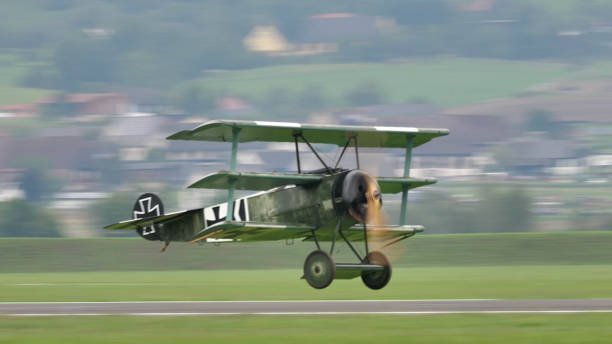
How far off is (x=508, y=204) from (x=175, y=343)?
6655 cm

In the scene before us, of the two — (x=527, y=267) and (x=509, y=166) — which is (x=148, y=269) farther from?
(x=509, y=166)

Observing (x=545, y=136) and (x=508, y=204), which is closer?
(x=508, y=204)

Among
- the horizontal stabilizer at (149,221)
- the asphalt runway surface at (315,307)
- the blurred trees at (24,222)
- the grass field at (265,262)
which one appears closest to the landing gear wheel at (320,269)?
the asphalt runway surface at (315,307)

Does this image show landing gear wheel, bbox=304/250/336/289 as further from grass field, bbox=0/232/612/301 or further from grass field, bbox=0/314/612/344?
grass field, bbox=0/232/612/301

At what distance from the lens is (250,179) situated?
21453 mm

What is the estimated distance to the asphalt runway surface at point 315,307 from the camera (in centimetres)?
1975

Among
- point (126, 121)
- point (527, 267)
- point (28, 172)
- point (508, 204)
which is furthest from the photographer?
point (126, 121)

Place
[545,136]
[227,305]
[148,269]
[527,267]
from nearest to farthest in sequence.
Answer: [227,305] < [527,267] < [148,269] < [545,136]

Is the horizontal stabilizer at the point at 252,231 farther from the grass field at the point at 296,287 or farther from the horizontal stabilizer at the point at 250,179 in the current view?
the grass field at the point at 296,287

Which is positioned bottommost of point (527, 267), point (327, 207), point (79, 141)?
point (527, 267)

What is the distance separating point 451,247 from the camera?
4356cm

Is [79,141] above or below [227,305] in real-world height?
above

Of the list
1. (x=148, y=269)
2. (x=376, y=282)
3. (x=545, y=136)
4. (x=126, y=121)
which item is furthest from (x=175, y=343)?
(x=126, y=121)

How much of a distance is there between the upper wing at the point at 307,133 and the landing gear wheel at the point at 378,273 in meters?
2.72
